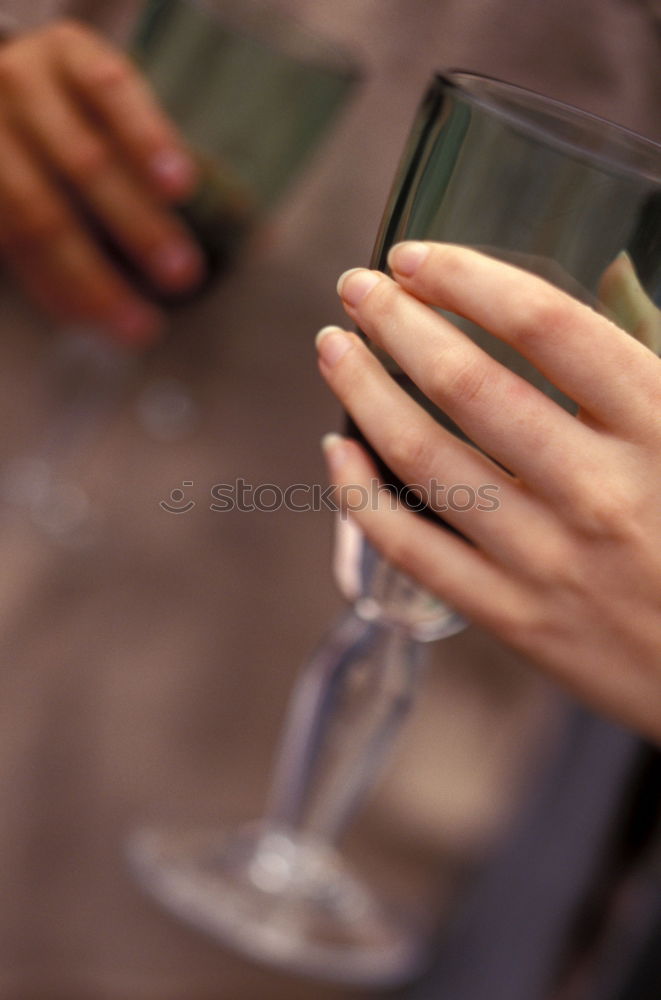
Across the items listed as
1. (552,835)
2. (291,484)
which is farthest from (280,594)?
(552,835)

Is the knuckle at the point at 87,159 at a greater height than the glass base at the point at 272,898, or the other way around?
the knuckle at the point at 87,159

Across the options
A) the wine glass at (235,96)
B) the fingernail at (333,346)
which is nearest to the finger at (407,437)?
the fingernail at (333,346)

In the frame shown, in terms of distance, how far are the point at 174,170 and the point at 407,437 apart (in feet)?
0.51

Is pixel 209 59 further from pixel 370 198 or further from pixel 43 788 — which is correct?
pixel 43 788

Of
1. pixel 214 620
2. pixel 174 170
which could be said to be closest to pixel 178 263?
pixel 174 170

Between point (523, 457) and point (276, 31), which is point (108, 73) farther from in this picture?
point (523, 457)

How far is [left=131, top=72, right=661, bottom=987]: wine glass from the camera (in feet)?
0.54

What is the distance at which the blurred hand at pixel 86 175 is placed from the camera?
0.96 feet

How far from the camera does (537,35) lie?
258 mm

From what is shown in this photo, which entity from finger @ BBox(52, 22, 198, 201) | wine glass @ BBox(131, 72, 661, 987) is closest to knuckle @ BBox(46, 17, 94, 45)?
finger @ BBox(52, 22, 198, 201)

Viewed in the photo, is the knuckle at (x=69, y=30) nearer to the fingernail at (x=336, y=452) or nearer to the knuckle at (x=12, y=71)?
the knuckle at (x=12, y=71)

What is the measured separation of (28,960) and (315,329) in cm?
23

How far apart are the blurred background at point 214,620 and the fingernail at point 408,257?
0.10 m

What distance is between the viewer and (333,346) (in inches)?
7.5
